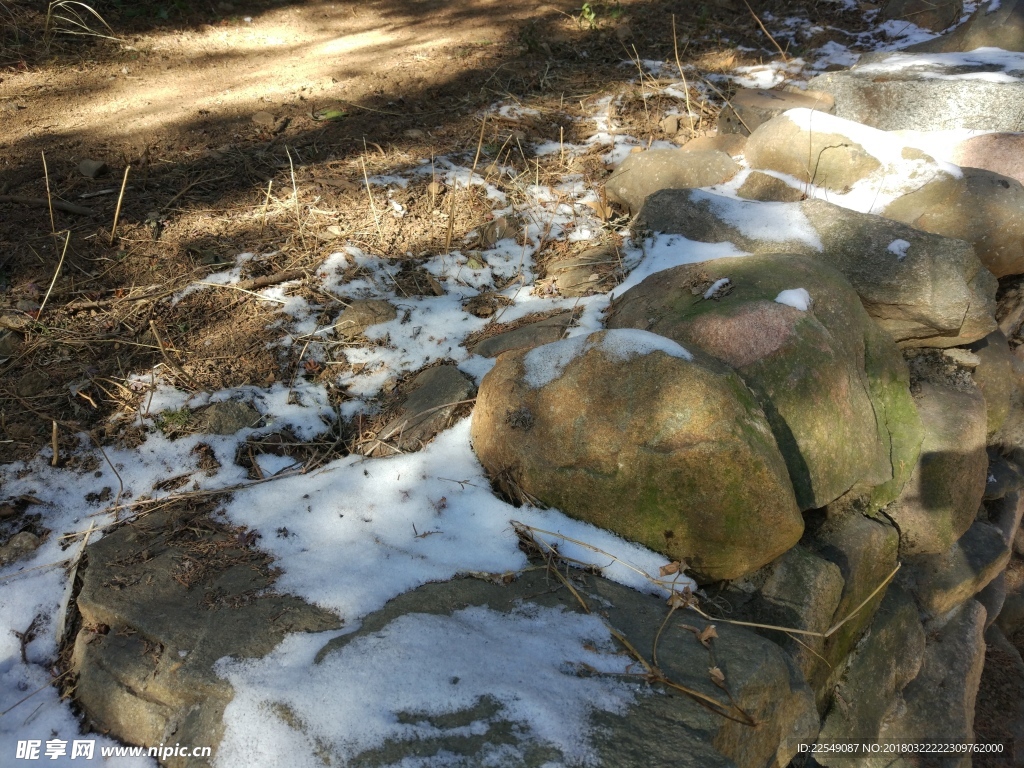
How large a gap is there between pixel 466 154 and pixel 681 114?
169 centimetres

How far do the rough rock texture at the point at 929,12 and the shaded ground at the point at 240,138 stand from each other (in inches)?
20.0

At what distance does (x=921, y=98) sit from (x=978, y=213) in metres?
1.34

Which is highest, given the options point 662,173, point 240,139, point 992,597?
point 240,139

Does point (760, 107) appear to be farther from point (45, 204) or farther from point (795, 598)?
point (45, 204)

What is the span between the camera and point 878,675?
123 inches

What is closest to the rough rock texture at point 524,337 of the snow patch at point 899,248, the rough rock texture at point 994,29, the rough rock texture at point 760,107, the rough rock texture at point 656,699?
the rough rock texture at point 656,699

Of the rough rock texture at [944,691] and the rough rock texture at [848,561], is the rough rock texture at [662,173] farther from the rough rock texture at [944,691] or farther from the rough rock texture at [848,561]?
the rough rock texture at [944,691]

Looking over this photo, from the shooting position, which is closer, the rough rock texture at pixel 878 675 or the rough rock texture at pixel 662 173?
the rough rock texture at pixel 878 675

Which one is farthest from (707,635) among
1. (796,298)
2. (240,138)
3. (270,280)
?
(240,138)

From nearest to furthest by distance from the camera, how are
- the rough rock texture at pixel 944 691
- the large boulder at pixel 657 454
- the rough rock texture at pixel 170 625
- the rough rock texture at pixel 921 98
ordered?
the rough rock texture at pixel 170 625
the large boulder at pixel 657 454
the rough rock texture at pixel 944 691
the rough rock texture at pixel 921 98

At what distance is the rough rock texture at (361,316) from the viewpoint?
322cm

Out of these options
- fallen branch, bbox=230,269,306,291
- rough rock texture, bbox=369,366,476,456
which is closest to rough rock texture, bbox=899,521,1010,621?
rough rock texture, bbox=369,366,476,456

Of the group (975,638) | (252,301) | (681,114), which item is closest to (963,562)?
(975,638)

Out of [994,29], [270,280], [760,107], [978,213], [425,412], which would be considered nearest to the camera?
[425,412]
